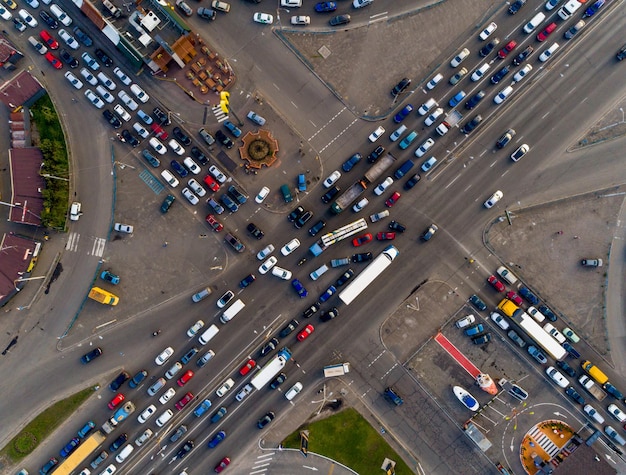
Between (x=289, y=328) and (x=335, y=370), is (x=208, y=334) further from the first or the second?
(x=335, y=370)

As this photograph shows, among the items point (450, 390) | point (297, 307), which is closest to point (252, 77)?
point (297, 307)

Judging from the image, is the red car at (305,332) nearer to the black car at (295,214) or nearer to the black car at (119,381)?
the black car at (295,214)

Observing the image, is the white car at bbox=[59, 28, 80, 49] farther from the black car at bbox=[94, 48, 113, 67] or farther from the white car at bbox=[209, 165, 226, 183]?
the white car at bbox=[209, 165, 226, 183]

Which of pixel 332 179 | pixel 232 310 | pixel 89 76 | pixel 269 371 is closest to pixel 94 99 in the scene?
pixel 89 76

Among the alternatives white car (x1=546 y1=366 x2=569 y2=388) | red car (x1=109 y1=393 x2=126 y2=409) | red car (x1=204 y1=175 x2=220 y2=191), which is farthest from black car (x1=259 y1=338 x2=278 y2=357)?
white car (x1=546 y1=366 x2=569 y2=388)

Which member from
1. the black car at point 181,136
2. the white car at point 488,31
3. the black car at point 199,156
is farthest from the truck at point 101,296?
the white car at point 488,31

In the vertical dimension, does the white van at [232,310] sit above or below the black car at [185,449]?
above
